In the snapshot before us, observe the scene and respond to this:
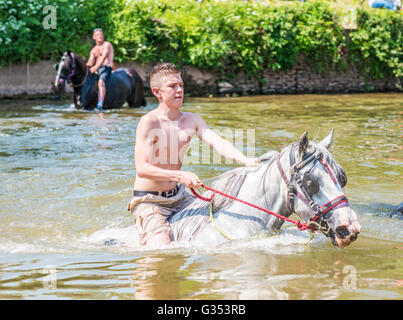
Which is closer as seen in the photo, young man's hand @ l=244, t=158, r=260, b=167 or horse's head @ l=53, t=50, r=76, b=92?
young man's hand @ l=244, t=158, r=260, b=167

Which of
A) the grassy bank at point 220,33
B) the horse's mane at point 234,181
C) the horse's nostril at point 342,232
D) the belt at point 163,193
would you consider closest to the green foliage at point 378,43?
the grassy bank at point 220,33

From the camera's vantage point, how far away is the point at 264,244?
4.84 m

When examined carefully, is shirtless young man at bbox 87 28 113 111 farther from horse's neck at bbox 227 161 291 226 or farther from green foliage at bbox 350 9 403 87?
horse's neck at bbox 227 161 291 226

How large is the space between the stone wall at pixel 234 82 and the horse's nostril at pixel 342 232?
52.9ft

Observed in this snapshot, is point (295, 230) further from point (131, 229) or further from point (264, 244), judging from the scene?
point (131, 229)

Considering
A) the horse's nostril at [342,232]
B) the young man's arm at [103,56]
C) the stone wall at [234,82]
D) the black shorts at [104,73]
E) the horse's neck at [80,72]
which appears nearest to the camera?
the horse's nostril at [342,232]

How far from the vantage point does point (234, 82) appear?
21.5m

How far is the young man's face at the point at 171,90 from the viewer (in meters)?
4.84

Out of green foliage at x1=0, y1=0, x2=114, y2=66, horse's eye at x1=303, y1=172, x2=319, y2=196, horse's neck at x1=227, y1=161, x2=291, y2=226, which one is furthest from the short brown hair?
green foliage at x1=0, y1=0, x2=114, y2=66

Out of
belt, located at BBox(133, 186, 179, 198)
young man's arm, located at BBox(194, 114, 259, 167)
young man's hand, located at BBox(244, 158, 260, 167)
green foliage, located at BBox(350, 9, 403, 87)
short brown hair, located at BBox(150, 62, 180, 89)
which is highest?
green foliage, located at BBox(350, 9, 403, 87)

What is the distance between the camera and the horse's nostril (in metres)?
4.21

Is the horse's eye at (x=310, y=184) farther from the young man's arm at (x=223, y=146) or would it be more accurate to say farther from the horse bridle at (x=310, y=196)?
the young man's arm at (x=223, y=146)

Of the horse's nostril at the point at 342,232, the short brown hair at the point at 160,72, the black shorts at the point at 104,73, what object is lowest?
the horse's nostril at the point at 342,232

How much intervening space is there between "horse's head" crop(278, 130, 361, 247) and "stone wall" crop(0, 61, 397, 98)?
15.9 meters
